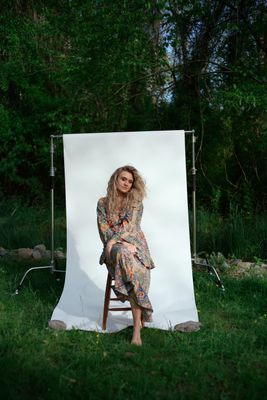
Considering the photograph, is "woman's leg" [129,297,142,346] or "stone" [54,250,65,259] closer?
"woman's leg" [129,297,142,346]

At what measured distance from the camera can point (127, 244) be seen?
2.98 metres

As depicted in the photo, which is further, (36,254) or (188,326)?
(36,254)

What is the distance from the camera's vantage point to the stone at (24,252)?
5215 millimetres

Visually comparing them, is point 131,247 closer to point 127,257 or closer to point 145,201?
point 127,257

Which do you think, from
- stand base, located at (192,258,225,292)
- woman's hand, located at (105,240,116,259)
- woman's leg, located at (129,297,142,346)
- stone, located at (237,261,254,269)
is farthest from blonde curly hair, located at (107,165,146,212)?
stone, located at (237,261,254,269)

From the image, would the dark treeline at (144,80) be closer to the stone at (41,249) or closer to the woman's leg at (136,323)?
the stone at (41,249)

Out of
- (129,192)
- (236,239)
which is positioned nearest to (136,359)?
(129,192)

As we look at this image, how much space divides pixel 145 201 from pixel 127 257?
1.42 metres

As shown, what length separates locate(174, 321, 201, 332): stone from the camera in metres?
3.12

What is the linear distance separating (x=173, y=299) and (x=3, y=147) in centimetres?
486

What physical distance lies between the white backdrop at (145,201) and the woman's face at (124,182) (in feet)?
3.43

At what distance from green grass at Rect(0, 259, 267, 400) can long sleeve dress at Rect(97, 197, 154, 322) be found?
275mm

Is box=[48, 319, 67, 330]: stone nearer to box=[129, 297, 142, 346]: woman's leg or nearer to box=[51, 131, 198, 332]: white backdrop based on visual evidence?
box=[129, 297, 142, 346]: woman's leg

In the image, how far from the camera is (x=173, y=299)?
3.75 metres
